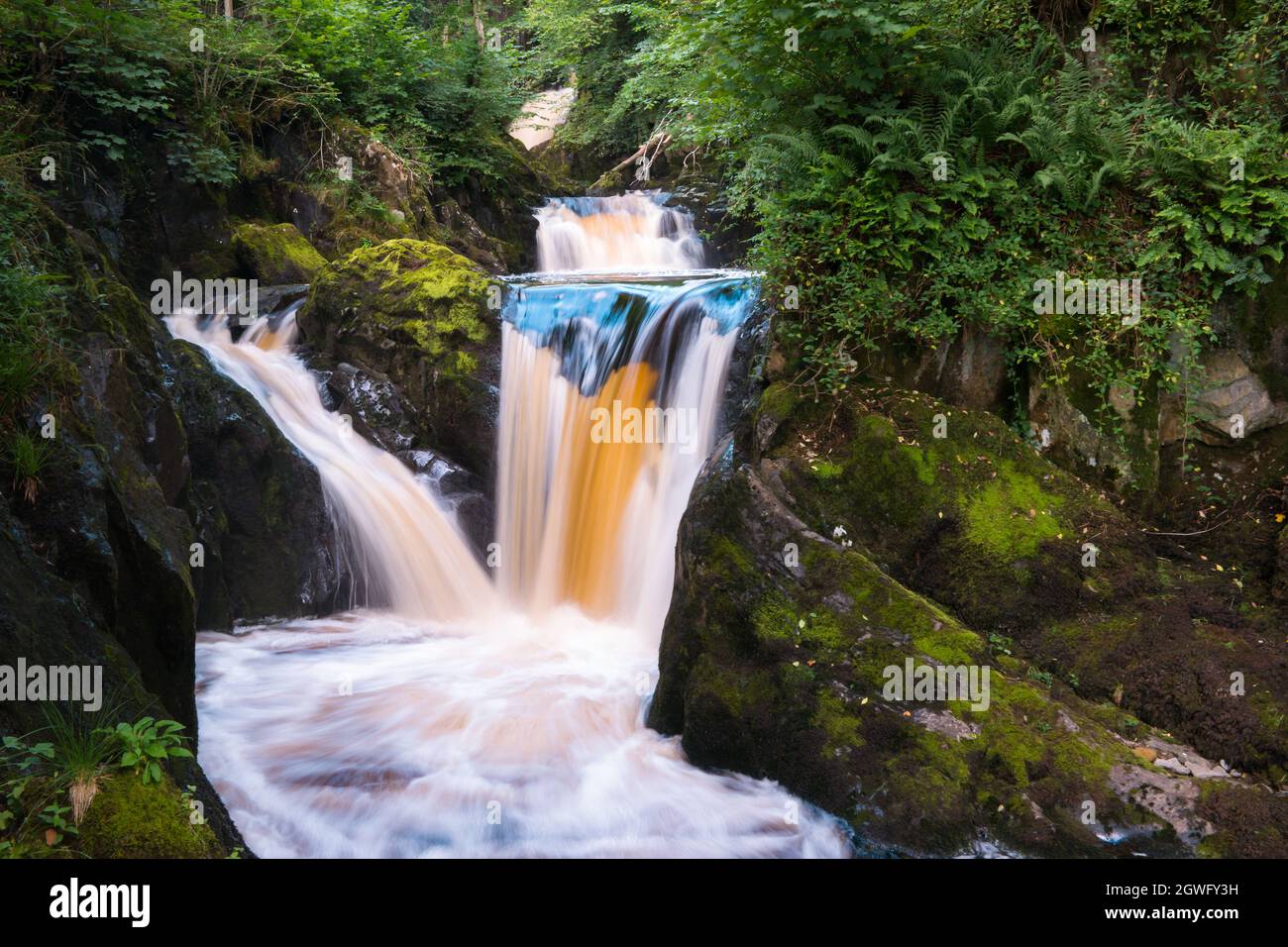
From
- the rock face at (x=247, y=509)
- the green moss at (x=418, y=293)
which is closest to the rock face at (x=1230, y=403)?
the green moss at (x=418, y=293)

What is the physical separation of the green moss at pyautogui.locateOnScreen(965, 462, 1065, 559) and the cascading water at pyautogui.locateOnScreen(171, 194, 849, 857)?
220 centimetres

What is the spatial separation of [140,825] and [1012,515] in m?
5.28

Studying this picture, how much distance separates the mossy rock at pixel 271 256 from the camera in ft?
40.0

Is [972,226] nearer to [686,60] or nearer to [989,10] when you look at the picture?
[989,10]

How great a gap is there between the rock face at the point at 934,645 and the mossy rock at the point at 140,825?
3116 millimetres

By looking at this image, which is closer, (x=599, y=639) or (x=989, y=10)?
(x=989, y=10)

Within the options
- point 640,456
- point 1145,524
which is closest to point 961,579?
point 1145,524

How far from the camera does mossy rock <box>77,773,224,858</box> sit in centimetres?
327

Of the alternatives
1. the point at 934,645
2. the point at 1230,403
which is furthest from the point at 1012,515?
the point at 1230,403

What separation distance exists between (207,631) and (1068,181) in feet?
25.8

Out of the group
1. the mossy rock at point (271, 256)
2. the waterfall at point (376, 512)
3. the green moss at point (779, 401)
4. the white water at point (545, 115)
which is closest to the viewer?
the green moss at point (779, 401)

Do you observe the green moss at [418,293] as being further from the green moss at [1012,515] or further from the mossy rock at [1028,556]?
the green moss at [1012,515]

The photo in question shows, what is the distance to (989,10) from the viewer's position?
23.3 feet

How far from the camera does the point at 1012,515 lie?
19.6 ft
